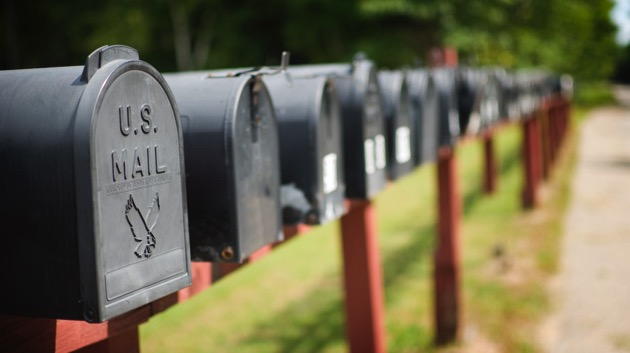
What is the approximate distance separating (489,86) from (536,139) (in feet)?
18.0

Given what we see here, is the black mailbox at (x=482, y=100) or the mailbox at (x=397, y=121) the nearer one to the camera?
the mailbox at (x=397, y=121)

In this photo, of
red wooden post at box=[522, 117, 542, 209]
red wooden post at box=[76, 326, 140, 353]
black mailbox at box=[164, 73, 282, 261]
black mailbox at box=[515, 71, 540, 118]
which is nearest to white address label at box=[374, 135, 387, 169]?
black mailbox at box=[164, 73, 282, 261]

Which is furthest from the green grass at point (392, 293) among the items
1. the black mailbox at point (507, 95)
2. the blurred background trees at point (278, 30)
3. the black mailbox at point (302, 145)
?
the blurred background trees at point (278, 30)

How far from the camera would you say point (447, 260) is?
4.97m

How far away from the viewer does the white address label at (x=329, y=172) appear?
207 centimetres

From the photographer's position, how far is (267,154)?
5.75 ft

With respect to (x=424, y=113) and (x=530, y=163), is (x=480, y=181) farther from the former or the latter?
(x=424, y=113)

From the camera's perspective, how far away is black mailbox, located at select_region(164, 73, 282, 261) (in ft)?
5.11

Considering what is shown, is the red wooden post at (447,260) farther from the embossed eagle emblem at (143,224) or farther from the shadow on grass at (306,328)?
the embossed eagle emblem at (143,224)

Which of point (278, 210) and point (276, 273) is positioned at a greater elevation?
point (278, 210)

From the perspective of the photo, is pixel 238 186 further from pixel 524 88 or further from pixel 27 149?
pixel 524 88

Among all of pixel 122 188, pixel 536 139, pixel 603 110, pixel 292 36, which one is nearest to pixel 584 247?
pixel 536 139

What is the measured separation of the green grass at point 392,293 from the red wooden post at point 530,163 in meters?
0.24

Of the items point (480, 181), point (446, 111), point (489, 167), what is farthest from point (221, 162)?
point (480, 181)
